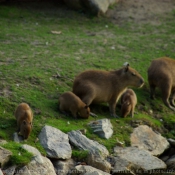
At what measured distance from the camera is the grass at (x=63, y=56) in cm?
1031

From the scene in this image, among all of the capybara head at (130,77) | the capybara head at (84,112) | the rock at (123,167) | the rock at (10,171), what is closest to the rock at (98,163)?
the rock at (123,167)

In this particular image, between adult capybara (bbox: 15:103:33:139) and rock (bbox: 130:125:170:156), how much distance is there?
2177 millimetres

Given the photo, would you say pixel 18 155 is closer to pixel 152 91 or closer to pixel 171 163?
pixel 171 163

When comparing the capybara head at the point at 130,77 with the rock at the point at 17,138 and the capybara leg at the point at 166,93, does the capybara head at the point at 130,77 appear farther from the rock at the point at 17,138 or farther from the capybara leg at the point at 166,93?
the rock at the point at 17,138

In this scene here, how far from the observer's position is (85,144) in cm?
955

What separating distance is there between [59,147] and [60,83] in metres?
2.79

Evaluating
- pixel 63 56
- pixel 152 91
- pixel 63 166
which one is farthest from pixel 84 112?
pixel 63 56

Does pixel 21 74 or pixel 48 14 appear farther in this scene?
pixel 48 14

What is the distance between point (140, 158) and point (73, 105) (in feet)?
5.54

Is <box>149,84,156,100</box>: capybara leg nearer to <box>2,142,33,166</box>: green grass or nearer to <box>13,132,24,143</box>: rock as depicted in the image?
<box>13,132,24,143</box>: rock

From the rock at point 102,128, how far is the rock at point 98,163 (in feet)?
2.86

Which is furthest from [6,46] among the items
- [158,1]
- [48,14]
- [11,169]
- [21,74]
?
[158,1]

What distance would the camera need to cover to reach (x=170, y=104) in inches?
500

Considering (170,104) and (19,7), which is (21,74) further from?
(19,7)
